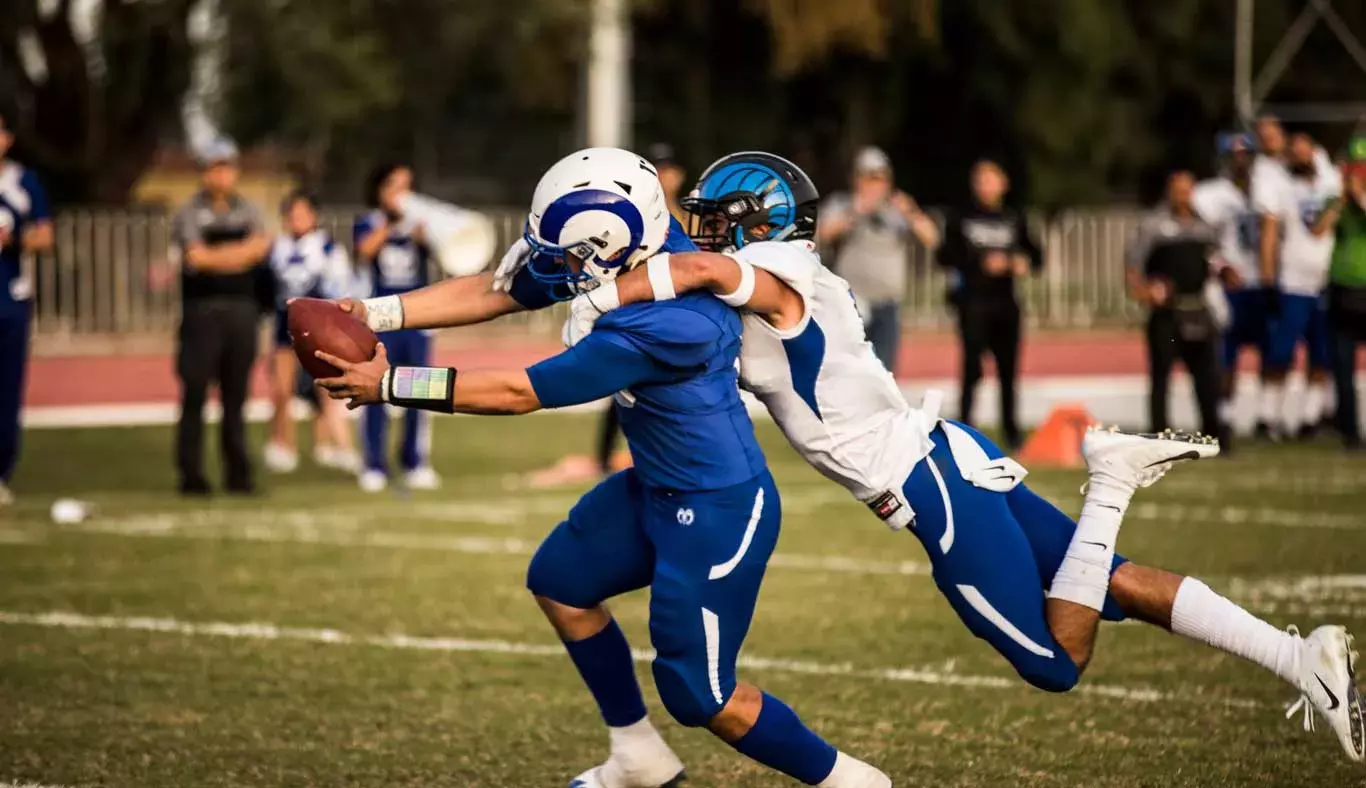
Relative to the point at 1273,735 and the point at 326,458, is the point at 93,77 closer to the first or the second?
the point at 326,458

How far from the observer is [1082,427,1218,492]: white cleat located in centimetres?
603

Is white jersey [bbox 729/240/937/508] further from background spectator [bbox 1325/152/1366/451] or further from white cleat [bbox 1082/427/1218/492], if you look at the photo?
background spectator [bbox 1325/152/1366/451]

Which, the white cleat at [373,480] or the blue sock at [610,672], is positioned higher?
the white cleat at [373,480]

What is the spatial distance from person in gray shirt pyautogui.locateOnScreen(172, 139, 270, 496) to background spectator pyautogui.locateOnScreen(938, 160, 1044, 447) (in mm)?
4972

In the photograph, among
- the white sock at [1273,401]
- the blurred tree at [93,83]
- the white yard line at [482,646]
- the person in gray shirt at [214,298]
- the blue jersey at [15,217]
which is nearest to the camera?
the white yard line at [482,646]

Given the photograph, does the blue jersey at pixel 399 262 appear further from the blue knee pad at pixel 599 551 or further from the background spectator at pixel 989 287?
the blue knee pad at pixel 599 551

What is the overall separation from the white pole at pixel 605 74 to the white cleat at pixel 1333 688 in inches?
864

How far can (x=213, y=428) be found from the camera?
17.8m

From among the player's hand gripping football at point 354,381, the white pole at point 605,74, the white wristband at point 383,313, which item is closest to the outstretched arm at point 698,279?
the player's hand gripping football at point 354,381

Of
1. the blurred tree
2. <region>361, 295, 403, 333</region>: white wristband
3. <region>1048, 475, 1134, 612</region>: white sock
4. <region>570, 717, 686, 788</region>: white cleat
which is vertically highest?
the blurred tree

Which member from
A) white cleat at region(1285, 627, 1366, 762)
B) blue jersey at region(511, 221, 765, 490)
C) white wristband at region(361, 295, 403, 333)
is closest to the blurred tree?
white wristband at region(361, 295, 403, 333)

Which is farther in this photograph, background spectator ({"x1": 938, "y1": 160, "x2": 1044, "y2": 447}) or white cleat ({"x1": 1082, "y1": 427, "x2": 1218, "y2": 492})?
background spectator ({"x1": 938, "y1": 160, "x2": 1044, "y2": 447})

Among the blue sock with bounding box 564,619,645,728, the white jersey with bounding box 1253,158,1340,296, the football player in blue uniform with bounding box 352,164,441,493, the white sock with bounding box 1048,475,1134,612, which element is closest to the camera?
the white sock with bounding box 1048,475,1134,612

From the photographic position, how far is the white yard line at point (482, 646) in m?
7.41
